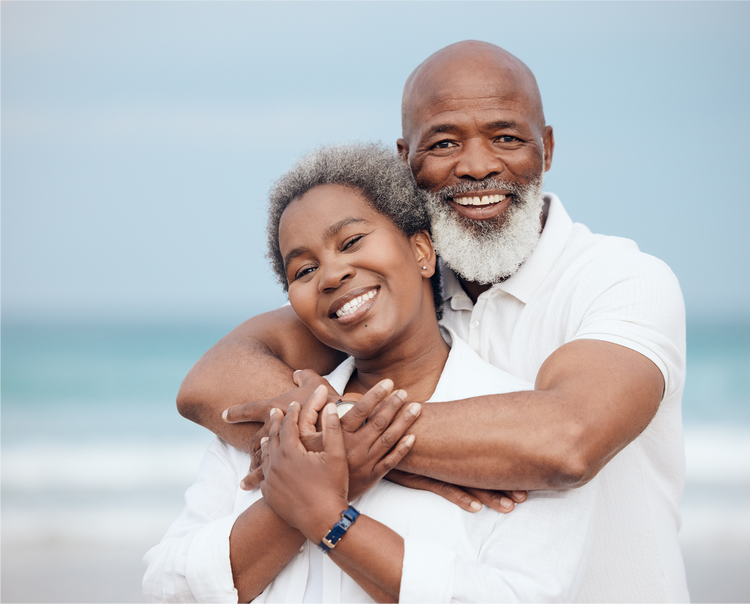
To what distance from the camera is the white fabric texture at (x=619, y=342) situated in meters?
2.03

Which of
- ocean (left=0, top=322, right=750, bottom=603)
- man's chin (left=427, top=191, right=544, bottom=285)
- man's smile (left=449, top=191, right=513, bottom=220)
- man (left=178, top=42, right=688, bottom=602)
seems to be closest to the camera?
man (left=178, top=42, right=688, bottom=602)

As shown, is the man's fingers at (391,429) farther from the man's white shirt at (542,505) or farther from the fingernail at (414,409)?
the man's white shirt at (542,505)

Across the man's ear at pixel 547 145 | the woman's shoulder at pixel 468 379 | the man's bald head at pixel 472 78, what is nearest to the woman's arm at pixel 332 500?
the woman's shoulder at pixel 468 379

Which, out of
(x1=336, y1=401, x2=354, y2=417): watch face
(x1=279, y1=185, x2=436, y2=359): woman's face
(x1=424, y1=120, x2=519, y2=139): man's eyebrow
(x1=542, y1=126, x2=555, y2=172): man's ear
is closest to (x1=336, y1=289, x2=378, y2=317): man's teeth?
(x1=279, y1=185, x2=436, y2=359): woman's face

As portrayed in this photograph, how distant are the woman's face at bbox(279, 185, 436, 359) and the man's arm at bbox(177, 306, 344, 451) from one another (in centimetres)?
24

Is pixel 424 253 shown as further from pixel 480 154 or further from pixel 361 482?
pixel 361 482

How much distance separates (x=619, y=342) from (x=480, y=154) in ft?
3.55

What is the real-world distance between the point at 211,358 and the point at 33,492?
7.73 m

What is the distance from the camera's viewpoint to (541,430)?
170cm

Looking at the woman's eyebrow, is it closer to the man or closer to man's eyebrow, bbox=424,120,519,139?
the man

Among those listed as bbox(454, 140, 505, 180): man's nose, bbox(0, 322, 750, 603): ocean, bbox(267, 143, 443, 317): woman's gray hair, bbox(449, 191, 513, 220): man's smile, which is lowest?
bbox(0, 322, 750, 603): ocean

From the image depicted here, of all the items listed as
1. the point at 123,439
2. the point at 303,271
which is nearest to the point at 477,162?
the point at 303,271

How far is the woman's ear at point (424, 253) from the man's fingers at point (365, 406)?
2.33ft

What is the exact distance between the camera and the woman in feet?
5.46
